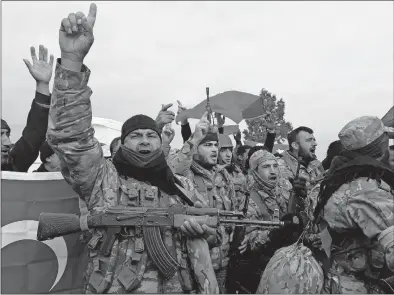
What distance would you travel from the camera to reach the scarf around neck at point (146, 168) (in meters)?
3.41

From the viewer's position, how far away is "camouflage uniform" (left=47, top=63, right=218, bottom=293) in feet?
9.78

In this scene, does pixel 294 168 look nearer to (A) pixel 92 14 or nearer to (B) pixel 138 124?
(B) pixel 138 124

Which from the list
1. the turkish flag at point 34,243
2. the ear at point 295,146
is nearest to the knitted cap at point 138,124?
the turkish flag at point 34,243

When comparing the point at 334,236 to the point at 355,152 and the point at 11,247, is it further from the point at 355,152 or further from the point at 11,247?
the point at 11,247

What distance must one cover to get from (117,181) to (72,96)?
2.56ft

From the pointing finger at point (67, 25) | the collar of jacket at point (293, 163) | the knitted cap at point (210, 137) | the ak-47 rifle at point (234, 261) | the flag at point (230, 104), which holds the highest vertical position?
the pointing finger at point (67, 25)

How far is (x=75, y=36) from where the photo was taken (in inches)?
117

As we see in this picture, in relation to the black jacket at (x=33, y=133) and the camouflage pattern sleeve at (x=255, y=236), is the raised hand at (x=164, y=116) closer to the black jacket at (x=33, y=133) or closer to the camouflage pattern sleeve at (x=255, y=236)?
the black jacket at (x=33, y=133)

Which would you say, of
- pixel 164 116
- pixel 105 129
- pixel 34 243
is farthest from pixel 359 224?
pixel 105 129

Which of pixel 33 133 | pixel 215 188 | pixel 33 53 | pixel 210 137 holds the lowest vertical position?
pixel 215 188

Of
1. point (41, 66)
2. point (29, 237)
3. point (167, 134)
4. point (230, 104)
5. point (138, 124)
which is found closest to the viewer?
point (138, 124)

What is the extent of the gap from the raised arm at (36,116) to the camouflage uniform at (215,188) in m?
1.42

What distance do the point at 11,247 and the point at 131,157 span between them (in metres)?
1.33

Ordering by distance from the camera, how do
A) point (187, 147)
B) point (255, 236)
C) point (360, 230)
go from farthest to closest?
point (255, 236) → point (187, 147) → point (360, 230)
